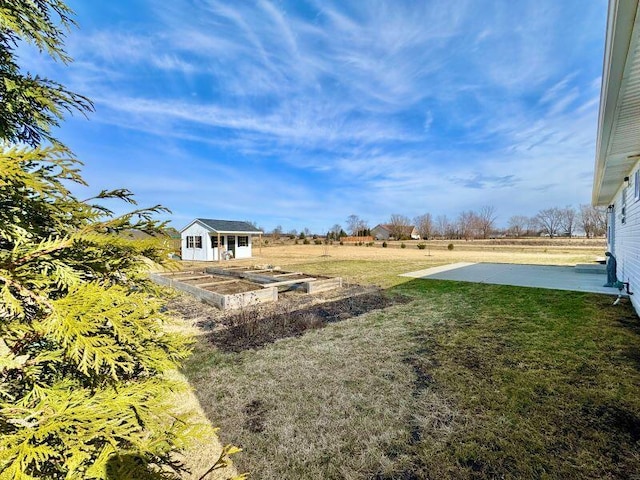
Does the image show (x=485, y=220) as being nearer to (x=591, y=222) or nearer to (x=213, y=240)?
(x=591, y=222)

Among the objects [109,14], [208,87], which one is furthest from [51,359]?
[208,87]

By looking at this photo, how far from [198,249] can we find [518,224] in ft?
235

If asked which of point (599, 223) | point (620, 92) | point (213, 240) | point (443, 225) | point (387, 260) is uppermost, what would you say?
point (443, 225)

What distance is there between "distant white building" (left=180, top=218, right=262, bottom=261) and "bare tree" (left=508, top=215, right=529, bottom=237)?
215 ft

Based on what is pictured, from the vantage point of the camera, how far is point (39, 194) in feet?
4.23

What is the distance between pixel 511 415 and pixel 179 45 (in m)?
11.2

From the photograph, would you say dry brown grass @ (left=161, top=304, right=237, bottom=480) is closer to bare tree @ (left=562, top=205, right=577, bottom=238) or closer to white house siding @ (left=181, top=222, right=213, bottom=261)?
white house siding @ (left=181, top=222, right=213, bottom=261)

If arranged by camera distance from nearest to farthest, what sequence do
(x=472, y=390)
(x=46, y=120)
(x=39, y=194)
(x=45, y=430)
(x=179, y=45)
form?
(x=45, y=430)
(x=39, y=194)
(x=46, y=120)
(x=472, y=390)
(x=179, y=45)

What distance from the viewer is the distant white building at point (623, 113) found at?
231 cm

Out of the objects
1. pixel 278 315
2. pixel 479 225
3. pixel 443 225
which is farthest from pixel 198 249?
pixel 443 225

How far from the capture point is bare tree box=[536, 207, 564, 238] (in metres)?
56.4

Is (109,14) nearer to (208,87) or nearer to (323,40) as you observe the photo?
(323,40)

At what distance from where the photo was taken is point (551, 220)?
188ft

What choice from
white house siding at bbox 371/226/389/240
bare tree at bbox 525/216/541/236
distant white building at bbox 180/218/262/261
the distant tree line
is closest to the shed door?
distant white building at bbox 180/218/262/261
